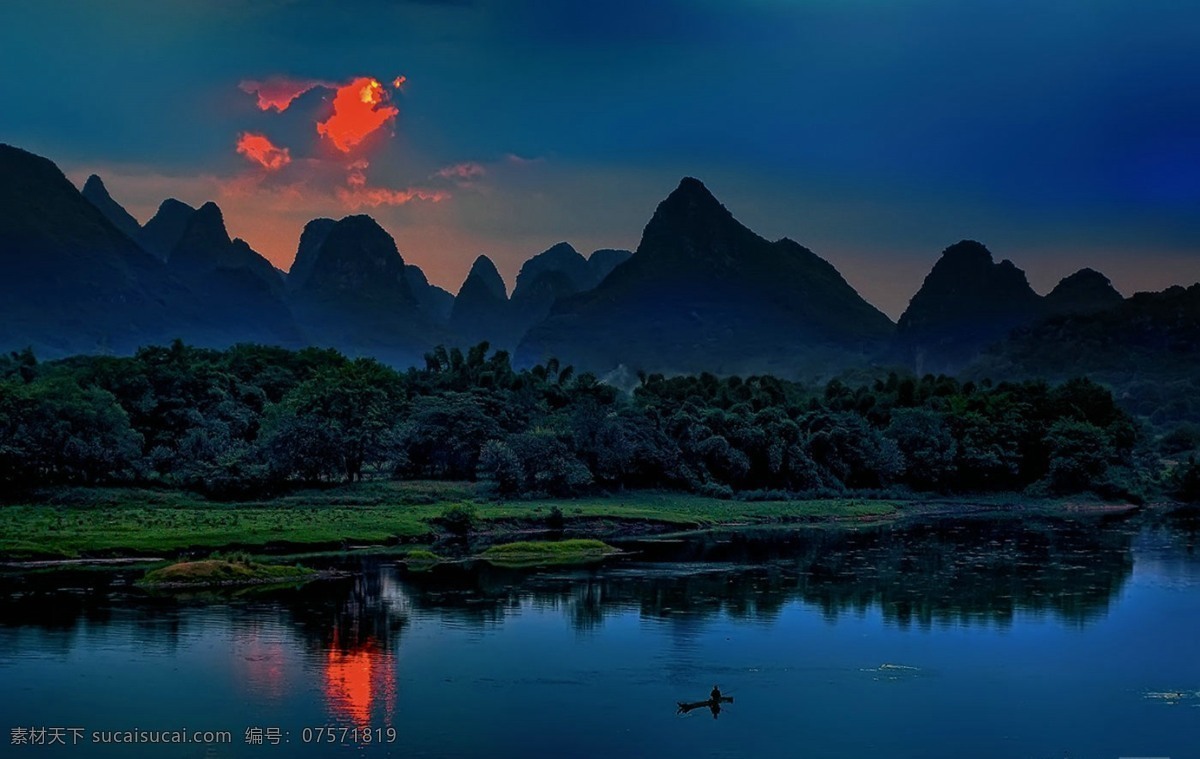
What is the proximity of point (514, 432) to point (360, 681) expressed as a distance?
4681 centimetres

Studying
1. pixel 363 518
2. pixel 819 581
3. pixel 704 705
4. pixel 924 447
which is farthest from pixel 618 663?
pixel 924 447

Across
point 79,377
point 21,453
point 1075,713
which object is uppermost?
point 79,377

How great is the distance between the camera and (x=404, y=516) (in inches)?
2234

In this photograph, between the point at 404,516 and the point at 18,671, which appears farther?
the point at 404,516

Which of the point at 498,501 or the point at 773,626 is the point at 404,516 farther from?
the point at 773,626

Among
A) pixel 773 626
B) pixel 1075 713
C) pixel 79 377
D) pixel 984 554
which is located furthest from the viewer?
pixel 79 377

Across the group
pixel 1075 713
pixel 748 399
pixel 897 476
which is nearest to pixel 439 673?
pixel 1075 713

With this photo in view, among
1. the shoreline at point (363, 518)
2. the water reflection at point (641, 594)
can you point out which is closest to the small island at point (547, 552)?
the water reflection at point (641, 594)

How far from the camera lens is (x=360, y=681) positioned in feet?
93.6

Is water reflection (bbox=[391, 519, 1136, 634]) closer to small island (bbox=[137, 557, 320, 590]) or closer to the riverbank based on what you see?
small island (bbox=[137, 557, 320, 590])

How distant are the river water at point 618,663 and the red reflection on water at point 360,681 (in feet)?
0.27

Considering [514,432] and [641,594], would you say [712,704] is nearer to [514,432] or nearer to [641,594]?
[641,594]

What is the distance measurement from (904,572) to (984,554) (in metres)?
7.57

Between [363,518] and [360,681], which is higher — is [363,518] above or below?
above
